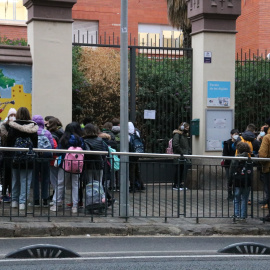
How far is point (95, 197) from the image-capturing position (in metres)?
11.2

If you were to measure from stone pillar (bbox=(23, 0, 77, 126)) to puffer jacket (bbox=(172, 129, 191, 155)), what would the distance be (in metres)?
2.58

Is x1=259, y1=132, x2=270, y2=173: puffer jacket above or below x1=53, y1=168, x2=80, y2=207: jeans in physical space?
above

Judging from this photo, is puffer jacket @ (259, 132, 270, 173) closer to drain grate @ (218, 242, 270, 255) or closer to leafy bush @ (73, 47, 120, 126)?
drain grate @ (218, 242, 270, 255)

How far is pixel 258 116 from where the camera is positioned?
17062 millimetres

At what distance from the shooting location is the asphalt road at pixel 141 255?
288 inches

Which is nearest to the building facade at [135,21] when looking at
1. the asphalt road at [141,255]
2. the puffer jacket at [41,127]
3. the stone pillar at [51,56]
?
the stone pillar at [51,56]

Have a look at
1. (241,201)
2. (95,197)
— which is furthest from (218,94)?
(95,197)

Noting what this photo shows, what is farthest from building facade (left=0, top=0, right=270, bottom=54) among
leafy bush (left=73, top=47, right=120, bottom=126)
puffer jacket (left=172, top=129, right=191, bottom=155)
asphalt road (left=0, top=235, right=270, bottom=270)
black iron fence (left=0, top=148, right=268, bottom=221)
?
asphalt road (left=0, top=235, right=270, bottom=270)

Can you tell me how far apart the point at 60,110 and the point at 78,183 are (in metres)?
3.77

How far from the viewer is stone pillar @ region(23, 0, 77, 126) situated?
14570mm

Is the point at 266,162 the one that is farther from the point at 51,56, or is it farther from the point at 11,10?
the point at 11,10

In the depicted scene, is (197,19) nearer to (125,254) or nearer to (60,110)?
(60,110)

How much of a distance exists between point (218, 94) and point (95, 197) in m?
5.94

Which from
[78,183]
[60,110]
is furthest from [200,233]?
[60,110]
